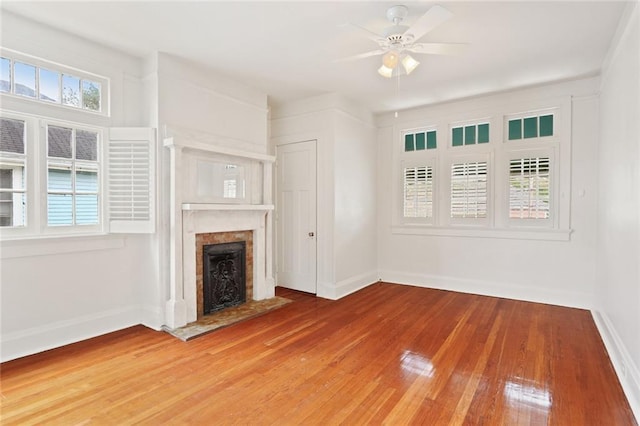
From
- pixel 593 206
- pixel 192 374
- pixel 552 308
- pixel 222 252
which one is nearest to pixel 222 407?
pixel 192 374

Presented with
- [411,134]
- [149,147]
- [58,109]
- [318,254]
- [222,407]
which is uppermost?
[411,134]

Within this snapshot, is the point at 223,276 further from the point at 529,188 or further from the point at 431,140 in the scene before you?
the point at 529,188

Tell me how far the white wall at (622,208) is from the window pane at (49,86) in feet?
15.6

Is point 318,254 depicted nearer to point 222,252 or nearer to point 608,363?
point 222,252

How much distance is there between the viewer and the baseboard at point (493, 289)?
14.0 feet

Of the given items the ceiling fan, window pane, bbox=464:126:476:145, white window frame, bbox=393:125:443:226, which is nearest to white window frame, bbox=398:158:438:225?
white window frame, bbox=393:125:443:226

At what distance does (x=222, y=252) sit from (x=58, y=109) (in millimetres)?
2153

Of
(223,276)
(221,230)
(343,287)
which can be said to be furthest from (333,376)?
(343,287)

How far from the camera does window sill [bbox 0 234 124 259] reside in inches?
110

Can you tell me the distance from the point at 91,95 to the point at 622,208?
499 centimetres

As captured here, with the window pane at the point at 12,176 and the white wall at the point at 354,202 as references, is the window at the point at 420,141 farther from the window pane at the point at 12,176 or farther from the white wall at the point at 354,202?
the window pane at the point at 12,176

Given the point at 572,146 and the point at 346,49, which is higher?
the point at 346,49

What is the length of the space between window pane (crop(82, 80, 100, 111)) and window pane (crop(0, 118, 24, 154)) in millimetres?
598

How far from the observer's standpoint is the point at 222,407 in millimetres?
2188
